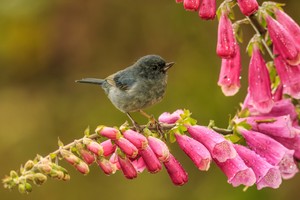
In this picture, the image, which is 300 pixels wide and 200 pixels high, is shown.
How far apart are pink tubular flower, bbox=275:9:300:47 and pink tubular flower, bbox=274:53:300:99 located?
78mm

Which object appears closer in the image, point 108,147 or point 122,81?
point 108,147

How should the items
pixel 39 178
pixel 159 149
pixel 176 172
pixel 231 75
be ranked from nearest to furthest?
pixel 39 178
pixel 159 149
pixel 176 172
pixel 231 75

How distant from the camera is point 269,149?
2.14m

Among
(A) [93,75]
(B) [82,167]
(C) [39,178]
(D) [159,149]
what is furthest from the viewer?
(A) [93,75]

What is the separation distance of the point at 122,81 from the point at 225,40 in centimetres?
75

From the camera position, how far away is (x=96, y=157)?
191 centimetres

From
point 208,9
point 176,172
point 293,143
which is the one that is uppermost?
point 208,9

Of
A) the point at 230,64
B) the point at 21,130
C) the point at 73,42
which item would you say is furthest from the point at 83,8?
the point at 230,64

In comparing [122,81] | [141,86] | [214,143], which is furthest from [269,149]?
[122,81]

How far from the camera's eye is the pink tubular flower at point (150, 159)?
1970 millimetres

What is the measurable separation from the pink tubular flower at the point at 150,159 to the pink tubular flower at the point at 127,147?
53 mm

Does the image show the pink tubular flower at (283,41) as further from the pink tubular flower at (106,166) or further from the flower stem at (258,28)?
the pink tubular flower at (106,166)


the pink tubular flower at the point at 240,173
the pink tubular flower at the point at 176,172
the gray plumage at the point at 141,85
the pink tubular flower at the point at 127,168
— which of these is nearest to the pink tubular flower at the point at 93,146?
the pink tubular flower at the point at 127,168

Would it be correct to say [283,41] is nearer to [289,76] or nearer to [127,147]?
[289,76]
